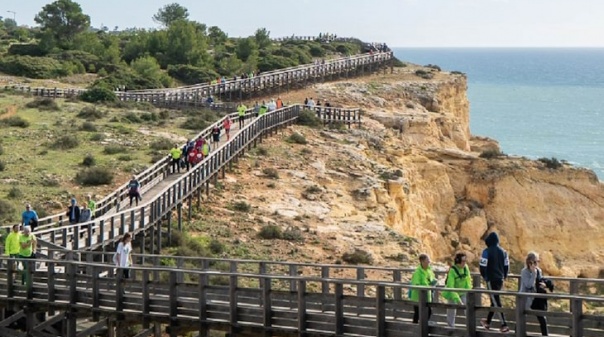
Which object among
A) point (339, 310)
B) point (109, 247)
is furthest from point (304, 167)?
point (339, 310)

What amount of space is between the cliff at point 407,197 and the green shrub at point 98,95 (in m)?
11.1

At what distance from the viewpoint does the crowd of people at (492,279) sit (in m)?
15.1

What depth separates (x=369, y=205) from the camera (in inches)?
1601

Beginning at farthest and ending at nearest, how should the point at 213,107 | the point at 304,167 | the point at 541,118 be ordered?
the point at 541,118 → the point at 213,107 → the point at 304,167

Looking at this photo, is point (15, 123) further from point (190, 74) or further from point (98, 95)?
point (190, 74)

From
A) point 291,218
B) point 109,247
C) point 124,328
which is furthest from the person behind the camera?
point 291,218

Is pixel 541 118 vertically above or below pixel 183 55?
below

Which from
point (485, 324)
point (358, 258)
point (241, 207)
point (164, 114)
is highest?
point (485, 324)

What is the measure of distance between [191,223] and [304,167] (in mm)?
11067

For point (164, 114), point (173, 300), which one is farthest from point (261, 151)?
point (173, 300)

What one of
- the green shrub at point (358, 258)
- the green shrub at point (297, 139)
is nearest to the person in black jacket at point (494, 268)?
the green shrub at point (358, 258)

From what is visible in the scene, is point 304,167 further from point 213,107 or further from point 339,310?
point 339,310

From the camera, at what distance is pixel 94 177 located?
3572cm

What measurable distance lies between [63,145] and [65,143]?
135 millimetres
